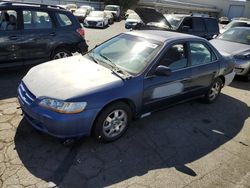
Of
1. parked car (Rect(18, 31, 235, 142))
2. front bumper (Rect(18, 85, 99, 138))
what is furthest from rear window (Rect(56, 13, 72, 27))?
front bumper (Rect(18, 85, 99, 138))

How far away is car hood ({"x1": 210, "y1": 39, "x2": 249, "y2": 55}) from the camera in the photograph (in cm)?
788

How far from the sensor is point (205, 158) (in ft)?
12.5

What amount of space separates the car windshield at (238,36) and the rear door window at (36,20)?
20.0ft

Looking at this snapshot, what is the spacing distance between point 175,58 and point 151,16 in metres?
7.28

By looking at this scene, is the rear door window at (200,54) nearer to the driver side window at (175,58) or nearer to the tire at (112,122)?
the driver side window at (175,58)

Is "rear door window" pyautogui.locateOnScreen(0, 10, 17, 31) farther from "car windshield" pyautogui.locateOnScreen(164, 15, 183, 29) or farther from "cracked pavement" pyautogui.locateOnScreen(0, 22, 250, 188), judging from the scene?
"car windshield" pyautogui.locateOnScreen(164, 15, 183, 29)

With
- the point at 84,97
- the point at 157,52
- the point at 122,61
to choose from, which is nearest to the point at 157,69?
the point at 157,52

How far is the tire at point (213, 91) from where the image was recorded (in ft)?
18.4

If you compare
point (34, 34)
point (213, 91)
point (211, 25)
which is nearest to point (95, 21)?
point (211, 25)

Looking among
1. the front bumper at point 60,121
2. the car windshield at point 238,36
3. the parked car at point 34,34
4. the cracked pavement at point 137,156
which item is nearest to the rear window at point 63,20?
the parked car at point 34,34

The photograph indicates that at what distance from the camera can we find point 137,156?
3660 millimetres

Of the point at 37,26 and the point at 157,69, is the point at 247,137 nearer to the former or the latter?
the point at 157,69

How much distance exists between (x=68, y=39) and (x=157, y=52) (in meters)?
3.53

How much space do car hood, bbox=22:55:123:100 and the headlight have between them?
0.23 feet
